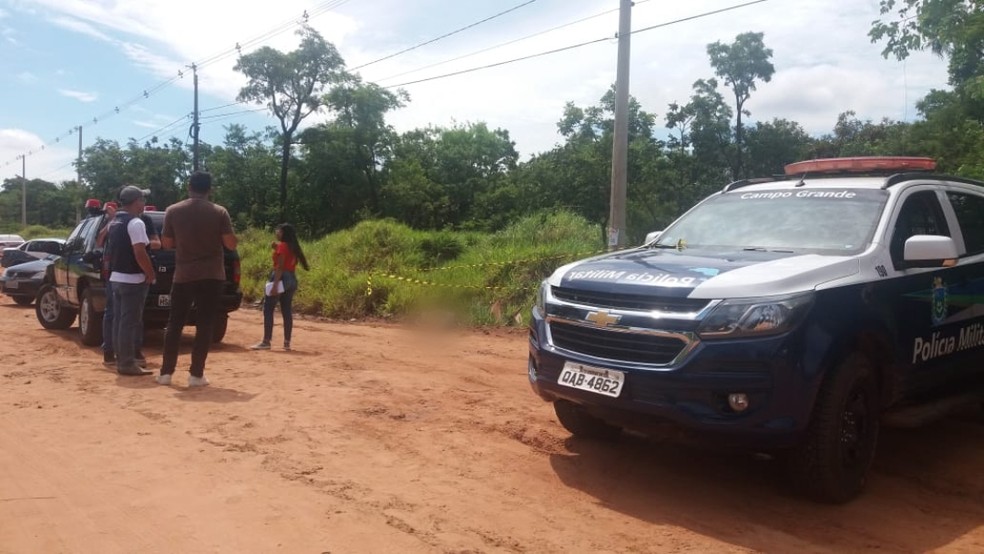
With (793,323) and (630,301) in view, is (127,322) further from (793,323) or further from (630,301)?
(793,323)

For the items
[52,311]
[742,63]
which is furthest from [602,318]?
[742,63]

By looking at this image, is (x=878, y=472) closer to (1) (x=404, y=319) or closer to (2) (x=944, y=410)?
(2) (x=944, y=410)

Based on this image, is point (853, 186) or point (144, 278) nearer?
point (853, 186)

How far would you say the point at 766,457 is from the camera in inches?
199

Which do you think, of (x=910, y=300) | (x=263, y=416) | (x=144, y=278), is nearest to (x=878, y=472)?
(x=910, y=300)

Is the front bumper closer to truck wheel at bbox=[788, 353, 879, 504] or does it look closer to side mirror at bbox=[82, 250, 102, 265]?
truck wheel at bbox=[788, 353, 879, 504]

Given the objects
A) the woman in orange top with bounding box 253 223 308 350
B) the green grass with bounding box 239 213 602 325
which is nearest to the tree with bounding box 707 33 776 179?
the green grass with bounding box 239 213 602 325

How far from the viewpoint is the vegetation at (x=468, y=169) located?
47.1 feet

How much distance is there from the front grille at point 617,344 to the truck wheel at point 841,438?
836mm

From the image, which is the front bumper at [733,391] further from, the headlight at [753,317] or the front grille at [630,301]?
the front grille at [630,301]

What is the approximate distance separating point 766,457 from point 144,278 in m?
5.79

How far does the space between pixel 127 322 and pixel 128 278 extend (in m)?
0.43

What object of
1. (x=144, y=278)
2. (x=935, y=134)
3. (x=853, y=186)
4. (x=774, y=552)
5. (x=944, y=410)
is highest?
(x=935, y=134)

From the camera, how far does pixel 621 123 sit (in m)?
12.4
